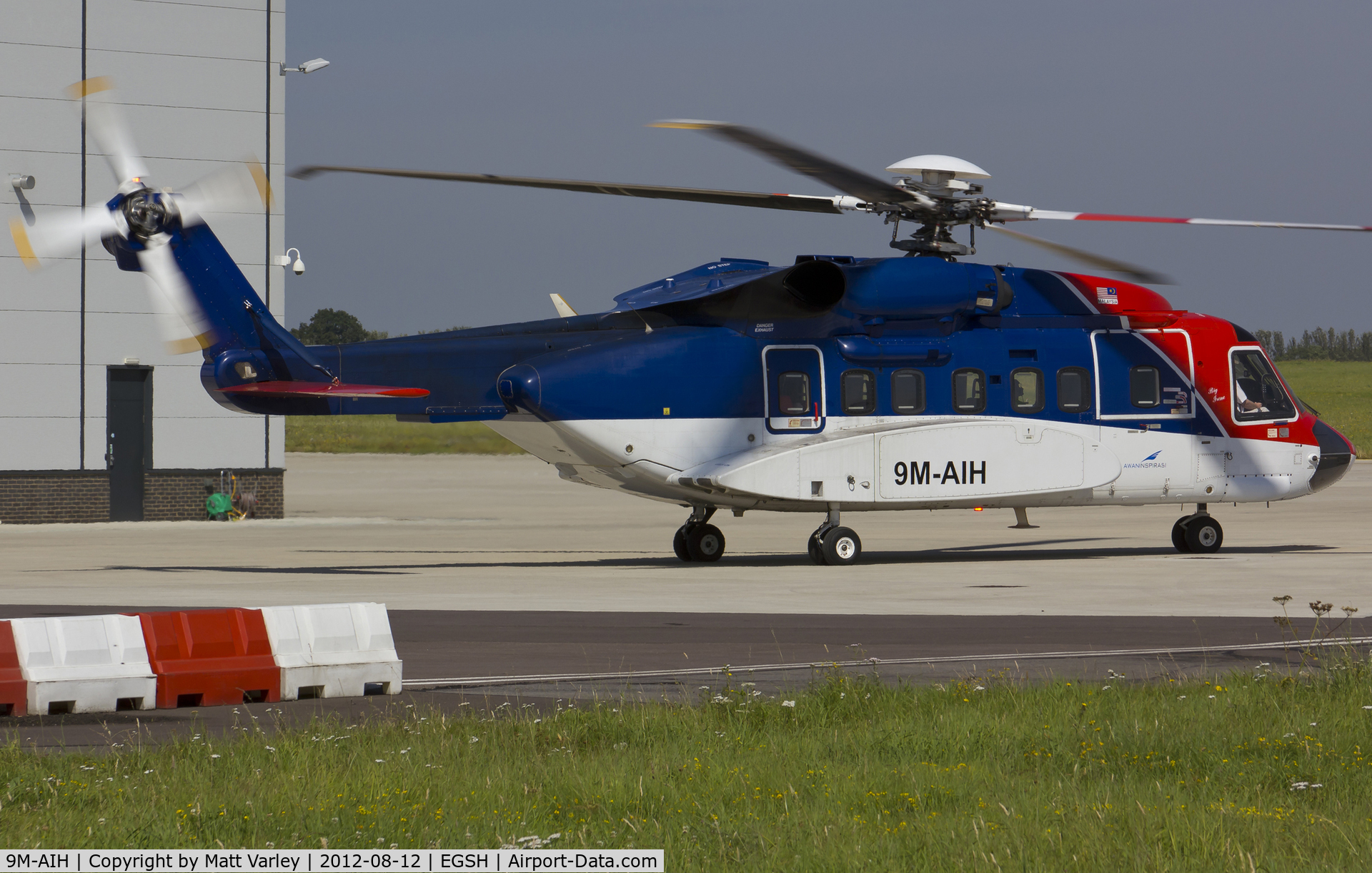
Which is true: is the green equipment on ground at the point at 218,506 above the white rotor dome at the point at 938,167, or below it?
below

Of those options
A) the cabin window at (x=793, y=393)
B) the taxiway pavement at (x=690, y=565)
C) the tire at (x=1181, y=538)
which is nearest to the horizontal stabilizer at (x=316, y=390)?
the taxiway pavement at (x=690, y=565)

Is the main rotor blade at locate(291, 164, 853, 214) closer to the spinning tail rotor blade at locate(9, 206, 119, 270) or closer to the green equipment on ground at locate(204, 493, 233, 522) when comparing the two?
the spinning tail rotor blade at locate(9, 206, 119, 270)

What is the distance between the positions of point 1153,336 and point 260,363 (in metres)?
13.5

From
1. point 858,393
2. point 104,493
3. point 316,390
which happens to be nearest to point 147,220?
point 316,390

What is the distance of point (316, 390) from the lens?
842 inches

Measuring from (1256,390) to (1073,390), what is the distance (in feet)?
11.0

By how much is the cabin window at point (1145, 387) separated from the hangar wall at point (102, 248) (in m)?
20.8

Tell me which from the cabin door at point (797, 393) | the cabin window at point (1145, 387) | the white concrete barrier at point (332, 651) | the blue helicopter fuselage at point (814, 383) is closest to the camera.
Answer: the white concrete barrier at point (332, 651)

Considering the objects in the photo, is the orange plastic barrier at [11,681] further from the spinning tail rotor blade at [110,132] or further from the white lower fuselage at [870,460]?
the white lower fuselage at [870,460]

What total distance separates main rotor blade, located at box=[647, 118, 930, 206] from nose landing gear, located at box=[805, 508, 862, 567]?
16.9 ft

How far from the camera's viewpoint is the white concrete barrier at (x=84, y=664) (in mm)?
10094

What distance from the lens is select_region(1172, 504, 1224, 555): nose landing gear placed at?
25125 mm

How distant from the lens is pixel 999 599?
18.1 metres

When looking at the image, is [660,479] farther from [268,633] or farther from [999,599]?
[268,633]
